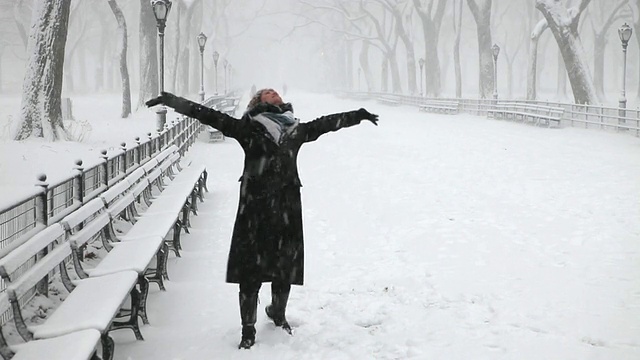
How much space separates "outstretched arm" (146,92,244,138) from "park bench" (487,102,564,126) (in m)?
23.2

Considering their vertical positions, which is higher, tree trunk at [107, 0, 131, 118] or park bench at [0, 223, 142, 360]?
tree trunk at [107, 0, 131, 118]

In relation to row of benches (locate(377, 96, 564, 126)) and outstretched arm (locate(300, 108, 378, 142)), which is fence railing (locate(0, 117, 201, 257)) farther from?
row of benches (locate(377, 96, 564, 126))

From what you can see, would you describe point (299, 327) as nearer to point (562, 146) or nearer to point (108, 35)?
point (562, 146)

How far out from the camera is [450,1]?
6006cm

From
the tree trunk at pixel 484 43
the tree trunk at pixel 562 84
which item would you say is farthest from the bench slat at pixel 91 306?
the tree trunk at pixel 562 84

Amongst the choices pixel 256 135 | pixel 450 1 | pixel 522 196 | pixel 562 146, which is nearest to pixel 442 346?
pixel 256 135

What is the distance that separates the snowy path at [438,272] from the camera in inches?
209

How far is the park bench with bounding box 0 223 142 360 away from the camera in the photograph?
4.12 m

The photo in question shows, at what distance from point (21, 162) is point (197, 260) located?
7444 mm

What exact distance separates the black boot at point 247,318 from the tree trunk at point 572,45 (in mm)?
23800

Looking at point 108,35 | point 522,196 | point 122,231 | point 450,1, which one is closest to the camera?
point 122,231

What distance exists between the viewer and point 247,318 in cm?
520

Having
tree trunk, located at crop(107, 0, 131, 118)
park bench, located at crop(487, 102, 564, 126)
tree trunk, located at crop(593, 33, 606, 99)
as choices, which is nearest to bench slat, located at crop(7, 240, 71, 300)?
tree trunk, located at crop(107, 0, 131, 118)

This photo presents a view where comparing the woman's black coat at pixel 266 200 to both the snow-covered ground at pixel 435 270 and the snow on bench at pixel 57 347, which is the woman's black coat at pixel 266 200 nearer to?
the snow-covered ground at pixel 435 270
